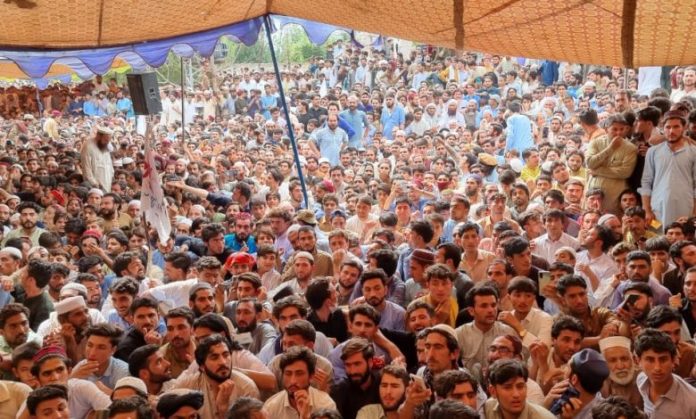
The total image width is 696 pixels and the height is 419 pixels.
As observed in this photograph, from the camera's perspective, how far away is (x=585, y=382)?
4.21 m

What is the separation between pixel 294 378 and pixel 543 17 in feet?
6.86

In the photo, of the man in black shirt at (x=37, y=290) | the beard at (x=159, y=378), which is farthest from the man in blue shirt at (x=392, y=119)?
the beard at (x=159, y=378)

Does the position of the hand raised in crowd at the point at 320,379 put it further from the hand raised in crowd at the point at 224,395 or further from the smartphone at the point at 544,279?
the smartphone at the point at 544,279

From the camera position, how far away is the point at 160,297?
20.4ft

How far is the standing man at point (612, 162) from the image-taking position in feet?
23.1

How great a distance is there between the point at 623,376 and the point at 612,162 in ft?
9.71

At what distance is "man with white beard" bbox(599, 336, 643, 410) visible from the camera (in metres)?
4.42

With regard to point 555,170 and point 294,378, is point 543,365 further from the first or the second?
point 555,170

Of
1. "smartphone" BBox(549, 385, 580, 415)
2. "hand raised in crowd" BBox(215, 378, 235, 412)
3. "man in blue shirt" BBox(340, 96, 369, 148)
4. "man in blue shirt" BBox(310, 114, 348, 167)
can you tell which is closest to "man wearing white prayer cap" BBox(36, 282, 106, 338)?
"hand raised in crowd" BBox(215, 378, 235, 412)

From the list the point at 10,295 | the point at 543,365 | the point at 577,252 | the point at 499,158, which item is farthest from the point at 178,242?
the point at 499,158

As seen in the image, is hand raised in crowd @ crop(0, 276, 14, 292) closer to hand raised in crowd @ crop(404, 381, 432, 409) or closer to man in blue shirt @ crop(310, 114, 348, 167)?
hand raised in crowd @ crop(404, 381, 432, 409)

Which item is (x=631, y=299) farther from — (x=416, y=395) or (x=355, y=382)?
(x=355, y=382)

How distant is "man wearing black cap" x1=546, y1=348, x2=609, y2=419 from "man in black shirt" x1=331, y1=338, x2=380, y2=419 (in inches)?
36.9

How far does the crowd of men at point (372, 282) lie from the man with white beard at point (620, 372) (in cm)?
1
